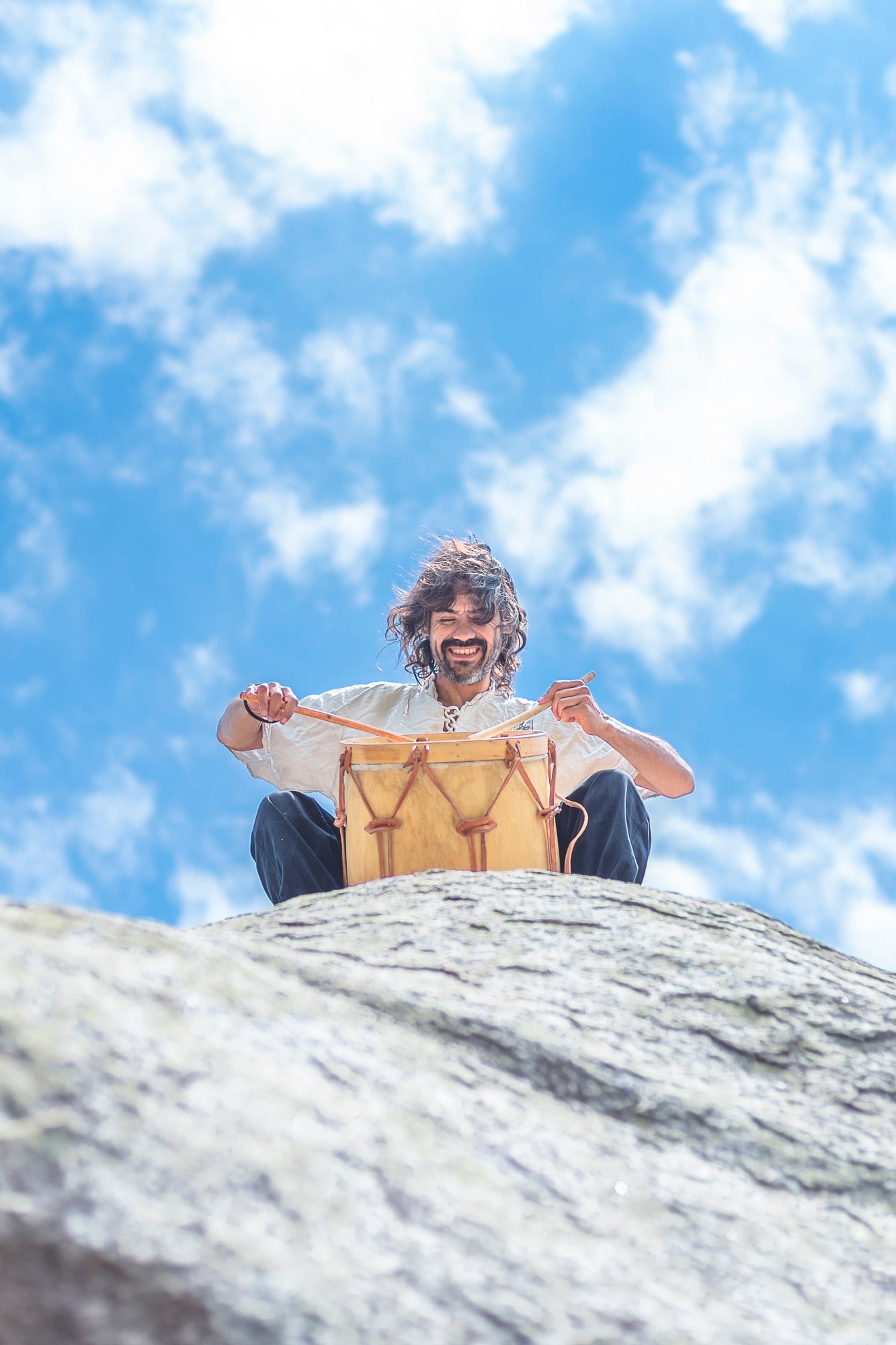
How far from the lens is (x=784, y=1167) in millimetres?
1872

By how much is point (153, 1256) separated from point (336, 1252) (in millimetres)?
189

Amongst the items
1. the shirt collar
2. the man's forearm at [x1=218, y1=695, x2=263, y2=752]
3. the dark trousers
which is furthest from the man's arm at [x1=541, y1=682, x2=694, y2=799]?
the man's forearm at [x1=218, y1=695, x2=263, y2=752]

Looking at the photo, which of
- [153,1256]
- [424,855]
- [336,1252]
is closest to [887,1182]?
[336,1252]

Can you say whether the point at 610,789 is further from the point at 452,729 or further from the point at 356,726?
the point at 356,726

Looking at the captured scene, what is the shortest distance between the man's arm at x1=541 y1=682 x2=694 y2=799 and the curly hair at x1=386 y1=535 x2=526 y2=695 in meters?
0.70

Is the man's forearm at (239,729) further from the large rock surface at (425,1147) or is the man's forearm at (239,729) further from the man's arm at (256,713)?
the large rock surface at (425,1147)

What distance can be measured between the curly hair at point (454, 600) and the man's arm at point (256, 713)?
831 mm

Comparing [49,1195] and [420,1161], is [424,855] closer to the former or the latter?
[420,1161]

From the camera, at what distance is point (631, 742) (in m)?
4.13

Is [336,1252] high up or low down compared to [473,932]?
down

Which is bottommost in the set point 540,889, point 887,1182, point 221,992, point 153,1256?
point 153,1256

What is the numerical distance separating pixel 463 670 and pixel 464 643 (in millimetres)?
111

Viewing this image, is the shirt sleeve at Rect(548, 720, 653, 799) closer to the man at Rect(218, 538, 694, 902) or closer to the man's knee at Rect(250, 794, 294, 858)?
the man at Rect(218, 538, 694, 902)

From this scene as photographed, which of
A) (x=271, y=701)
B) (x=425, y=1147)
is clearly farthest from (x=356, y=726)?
(x=425, y=1147)
